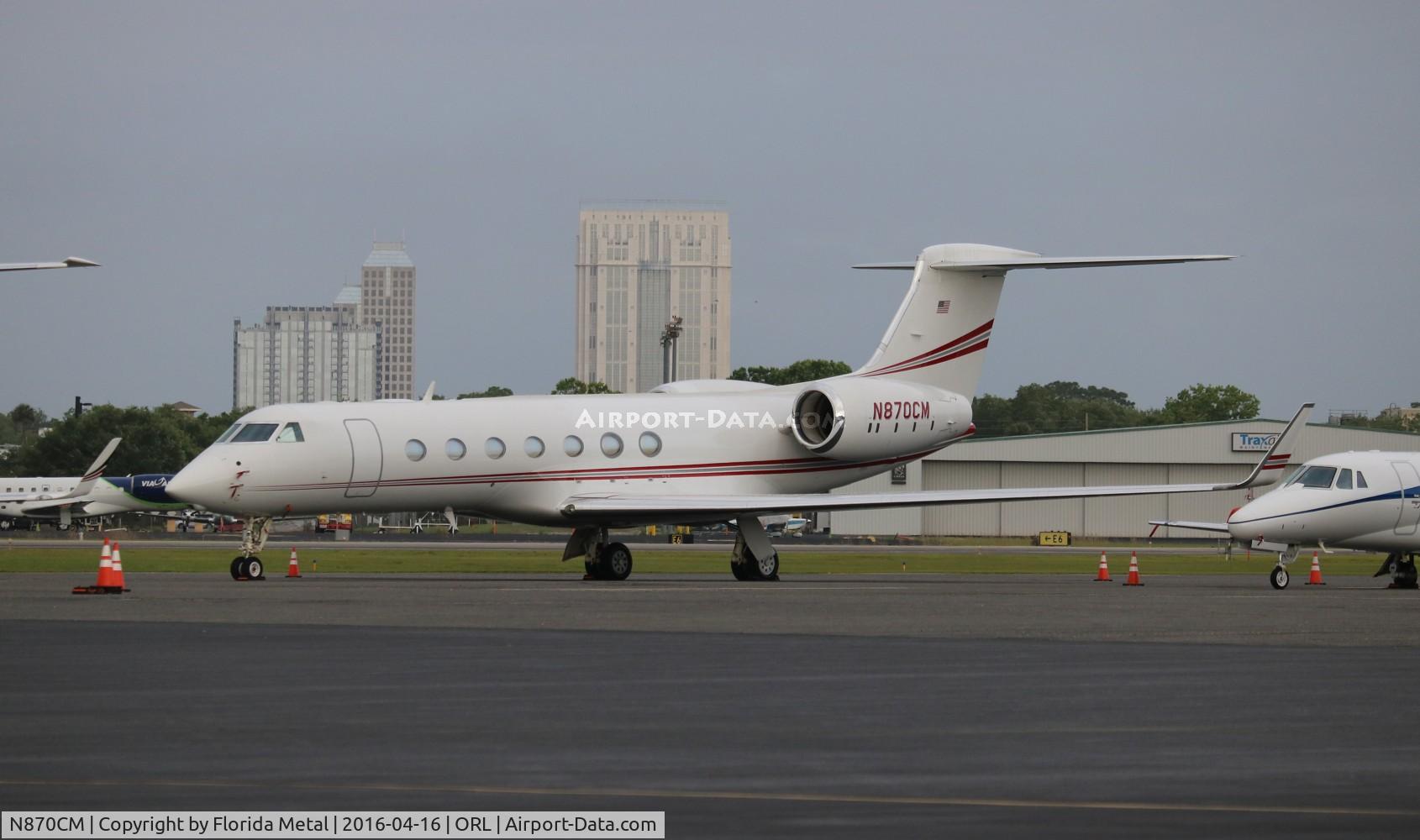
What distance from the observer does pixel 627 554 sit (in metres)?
30.5

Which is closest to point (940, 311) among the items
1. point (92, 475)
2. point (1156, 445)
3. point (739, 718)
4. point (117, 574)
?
point (117, 574)

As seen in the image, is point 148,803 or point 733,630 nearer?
point 148,803

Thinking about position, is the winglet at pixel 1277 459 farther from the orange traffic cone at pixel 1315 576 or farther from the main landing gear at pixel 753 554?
the main landing gear at pixel 753 554

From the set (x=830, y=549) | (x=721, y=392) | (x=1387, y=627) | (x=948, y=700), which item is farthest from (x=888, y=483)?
(x=948, y=700)

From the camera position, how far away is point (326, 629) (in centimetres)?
1616

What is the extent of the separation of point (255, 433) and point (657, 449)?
22.7 feet

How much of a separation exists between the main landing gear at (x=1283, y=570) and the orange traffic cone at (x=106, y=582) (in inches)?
686

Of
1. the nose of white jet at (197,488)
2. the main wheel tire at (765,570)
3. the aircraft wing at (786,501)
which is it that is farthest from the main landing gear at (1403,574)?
the nose of white jet at (197,488)

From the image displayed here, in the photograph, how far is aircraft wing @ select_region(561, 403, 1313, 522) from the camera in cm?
2903

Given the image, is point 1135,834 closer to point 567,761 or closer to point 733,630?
point 567,761

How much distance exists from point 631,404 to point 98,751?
23.6m

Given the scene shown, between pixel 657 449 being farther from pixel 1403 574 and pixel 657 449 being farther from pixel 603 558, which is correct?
pixel 1403 574

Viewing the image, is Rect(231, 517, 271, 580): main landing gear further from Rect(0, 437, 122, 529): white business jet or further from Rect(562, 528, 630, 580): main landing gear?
Rect(0, 437, 122, 529): white business jet

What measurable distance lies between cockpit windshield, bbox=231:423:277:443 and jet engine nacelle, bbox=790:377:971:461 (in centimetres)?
933
